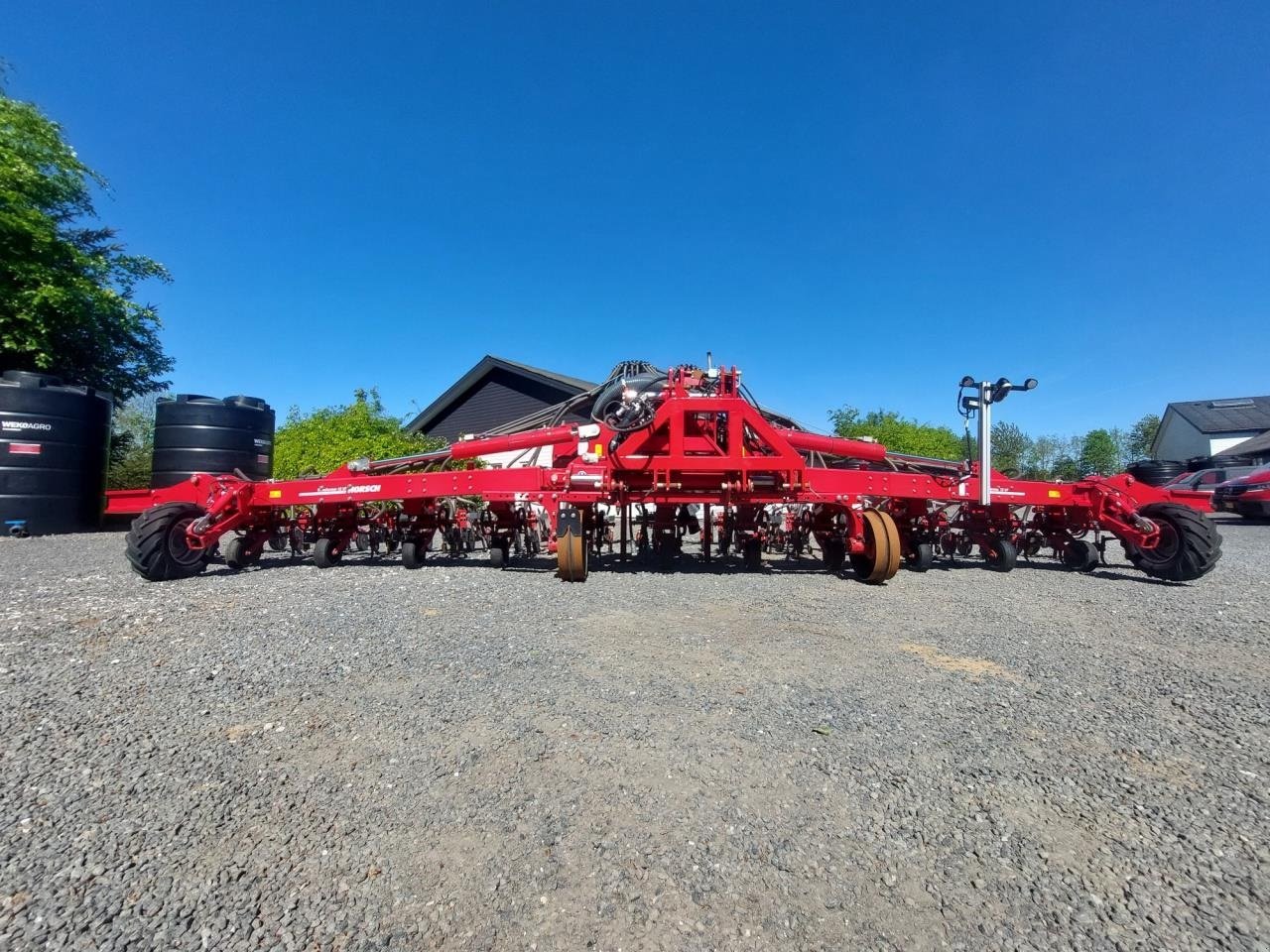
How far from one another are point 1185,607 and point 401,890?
Result: 7.04 m

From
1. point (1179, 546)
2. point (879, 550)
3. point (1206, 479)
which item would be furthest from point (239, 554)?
point (1206, 479)

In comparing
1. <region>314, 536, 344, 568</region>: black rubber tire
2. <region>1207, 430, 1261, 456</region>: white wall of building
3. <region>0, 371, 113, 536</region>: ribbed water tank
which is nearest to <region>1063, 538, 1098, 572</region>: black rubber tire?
<region>314, 536, 344, 568</region>: black rubber tire

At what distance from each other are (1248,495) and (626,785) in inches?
880

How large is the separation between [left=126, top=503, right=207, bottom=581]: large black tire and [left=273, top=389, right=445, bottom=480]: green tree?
747 centimetres

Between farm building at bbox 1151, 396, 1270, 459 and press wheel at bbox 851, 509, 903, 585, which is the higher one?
farm building at bbox 1151, 396, 1270, 459

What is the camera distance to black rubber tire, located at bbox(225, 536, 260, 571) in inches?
307

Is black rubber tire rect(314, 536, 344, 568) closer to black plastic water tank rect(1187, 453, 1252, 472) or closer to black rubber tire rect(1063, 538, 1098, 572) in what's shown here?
black rubber tire rect(1063, 538, 1098, 572)

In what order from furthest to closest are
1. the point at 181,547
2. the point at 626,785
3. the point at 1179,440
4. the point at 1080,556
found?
the point at 1179,440 < the point at 1080,556 < the point at 181,547 < the point at 626,785

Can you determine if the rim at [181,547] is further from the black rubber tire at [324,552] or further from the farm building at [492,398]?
the farm building at [492,398]

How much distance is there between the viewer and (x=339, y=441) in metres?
14.6

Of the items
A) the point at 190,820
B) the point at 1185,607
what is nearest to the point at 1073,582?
the point at 1185,607

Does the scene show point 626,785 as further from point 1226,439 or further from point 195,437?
point 1226,439

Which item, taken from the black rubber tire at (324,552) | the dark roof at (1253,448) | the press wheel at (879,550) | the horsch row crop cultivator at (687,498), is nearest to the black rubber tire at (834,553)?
the horsch row crop cultivator at (687,498)

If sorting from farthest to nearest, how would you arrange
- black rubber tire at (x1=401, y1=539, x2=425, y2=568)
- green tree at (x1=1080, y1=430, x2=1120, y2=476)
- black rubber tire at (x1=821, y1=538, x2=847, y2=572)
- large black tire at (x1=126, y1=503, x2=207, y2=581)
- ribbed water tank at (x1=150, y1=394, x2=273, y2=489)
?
green tree at (x1=1080, y1=430, x2=1120, y2=476)
ribbed water tank at (x1=150, y1=394, x2=273, y2=489)
black rubber tire at (x1=401, y1=539, x2=425, y2=568)
black rubber tire at (x1=821, y1=538, x2=847, y2=572)
large black tire at (x1=126, y1=503, x2=207, y2=581)
